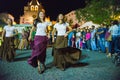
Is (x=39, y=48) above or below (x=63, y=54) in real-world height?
above

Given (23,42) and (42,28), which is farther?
(23,42)

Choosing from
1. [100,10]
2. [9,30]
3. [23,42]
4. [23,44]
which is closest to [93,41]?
[23,44]

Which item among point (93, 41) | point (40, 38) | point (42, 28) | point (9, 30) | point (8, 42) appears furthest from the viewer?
point (93, 41)

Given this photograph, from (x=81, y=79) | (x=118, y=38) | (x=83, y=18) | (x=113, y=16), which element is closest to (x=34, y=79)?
(x=81, y=79)

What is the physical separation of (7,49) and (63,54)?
12.9 ft

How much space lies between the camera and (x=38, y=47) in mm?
10523

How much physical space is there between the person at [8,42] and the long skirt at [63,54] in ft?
10.3

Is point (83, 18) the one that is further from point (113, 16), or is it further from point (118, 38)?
point (118, 38)

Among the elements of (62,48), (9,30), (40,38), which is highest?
(9,30)

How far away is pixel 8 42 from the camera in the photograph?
46.1 feet

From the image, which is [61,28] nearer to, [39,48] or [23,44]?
[39,48]

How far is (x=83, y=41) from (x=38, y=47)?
14.2m

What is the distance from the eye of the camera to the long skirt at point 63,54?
36.8 ft

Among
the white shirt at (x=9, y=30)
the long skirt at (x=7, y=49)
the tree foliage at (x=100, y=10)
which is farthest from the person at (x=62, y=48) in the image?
the tree foliage at (x=100, y=10)
